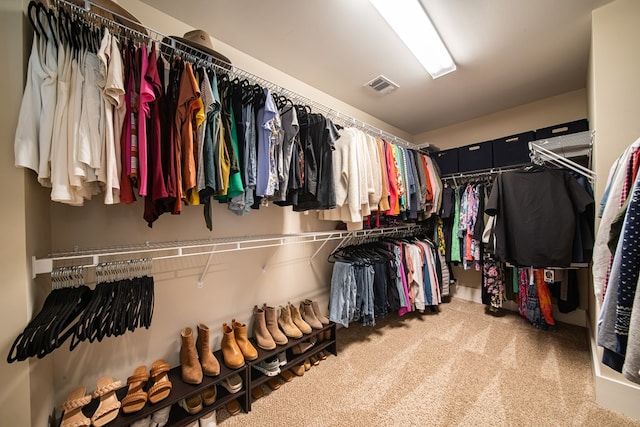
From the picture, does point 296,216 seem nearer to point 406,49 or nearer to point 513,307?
point 406,49

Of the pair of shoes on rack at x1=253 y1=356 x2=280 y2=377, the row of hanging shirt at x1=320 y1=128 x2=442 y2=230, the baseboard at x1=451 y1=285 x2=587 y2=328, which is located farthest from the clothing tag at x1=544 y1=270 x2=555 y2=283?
the pair of shoes on rack at x1=253 y1=356 x2=280 y2=377

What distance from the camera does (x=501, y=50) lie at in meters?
1.75

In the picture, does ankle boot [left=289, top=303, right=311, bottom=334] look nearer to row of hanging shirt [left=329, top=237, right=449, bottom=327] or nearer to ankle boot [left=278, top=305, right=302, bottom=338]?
ankle boot [left=278, top=305, right=302, bottom=338]

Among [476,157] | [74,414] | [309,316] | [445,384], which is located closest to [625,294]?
[445,384]

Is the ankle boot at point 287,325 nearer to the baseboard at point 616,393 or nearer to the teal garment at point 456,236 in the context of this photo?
the baseboard at point 616,393

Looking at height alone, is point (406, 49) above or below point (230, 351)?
above

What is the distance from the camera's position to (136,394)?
1048 mm

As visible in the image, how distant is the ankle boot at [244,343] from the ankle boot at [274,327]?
161 mm

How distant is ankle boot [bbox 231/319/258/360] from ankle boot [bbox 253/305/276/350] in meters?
0.07

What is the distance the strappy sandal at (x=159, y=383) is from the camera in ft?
3.52

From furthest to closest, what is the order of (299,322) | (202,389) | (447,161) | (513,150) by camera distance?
(447,161) → (513,150) → (299,322) → (202,389)

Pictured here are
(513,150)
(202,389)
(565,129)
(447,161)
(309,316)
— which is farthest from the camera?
(447,161)

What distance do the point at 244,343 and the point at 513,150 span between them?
3.09 metres

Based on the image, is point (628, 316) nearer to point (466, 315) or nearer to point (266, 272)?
point (266, 272)
